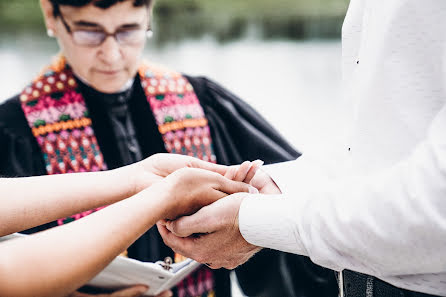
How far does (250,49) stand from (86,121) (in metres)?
7.01

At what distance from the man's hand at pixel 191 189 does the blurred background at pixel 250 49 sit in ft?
12.9

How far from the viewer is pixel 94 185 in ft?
4.40

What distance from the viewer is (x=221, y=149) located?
1.78 m

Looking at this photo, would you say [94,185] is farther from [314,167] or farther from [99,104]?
[314,167]

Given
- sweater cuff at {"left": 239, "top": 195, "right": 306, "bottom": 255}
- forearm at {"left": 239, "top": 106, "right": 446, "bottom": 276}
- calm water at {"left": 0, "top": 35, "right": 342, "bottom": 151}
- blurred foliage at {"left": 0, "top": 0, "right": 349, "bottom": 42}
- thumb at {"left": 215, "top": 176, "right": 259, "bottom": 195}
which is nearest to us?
forearm at {"left": 239, "top": 106, "right": 446, "bottom": 276}

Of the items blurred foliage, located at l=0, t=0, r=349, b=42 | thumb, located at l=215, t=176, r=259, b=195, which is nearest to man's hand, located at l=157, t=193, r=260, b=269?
thumb, located at l=215, t=176, r=259, b=195

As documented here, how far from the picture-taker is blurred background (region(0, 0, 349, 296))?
6062mm

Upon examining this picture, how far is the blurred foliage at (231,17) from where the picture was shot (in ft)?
20.9

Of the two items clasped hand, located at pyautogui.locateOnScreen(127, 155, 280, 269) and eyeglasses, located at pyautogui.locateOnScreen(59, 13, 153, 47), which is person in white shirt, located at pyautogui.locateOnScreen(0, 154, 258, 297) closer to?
clasped hand, located at pyautogui.locateOnScreen(127, 155, 280, 269)

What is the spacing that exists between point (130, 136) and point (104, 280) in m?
0.54

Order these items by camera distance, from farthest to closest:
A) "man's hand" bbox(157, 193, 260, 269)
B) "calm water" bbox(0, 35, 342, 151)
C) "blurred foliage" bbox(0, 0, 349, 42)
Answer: "blurred foliage" bbox(0, 0, 349, 42) → "calm water" bbox(0, 35, 342, 151) → "man's hand" bbox(157, 193, 260, 269)

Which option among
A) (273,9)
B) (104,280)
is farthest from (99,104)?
(273,9)

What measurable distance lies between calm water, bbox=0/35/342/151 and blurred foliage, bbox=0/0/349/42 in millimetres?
254

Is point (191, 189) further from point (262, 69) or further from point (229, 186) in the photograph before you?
point (262, 69)
